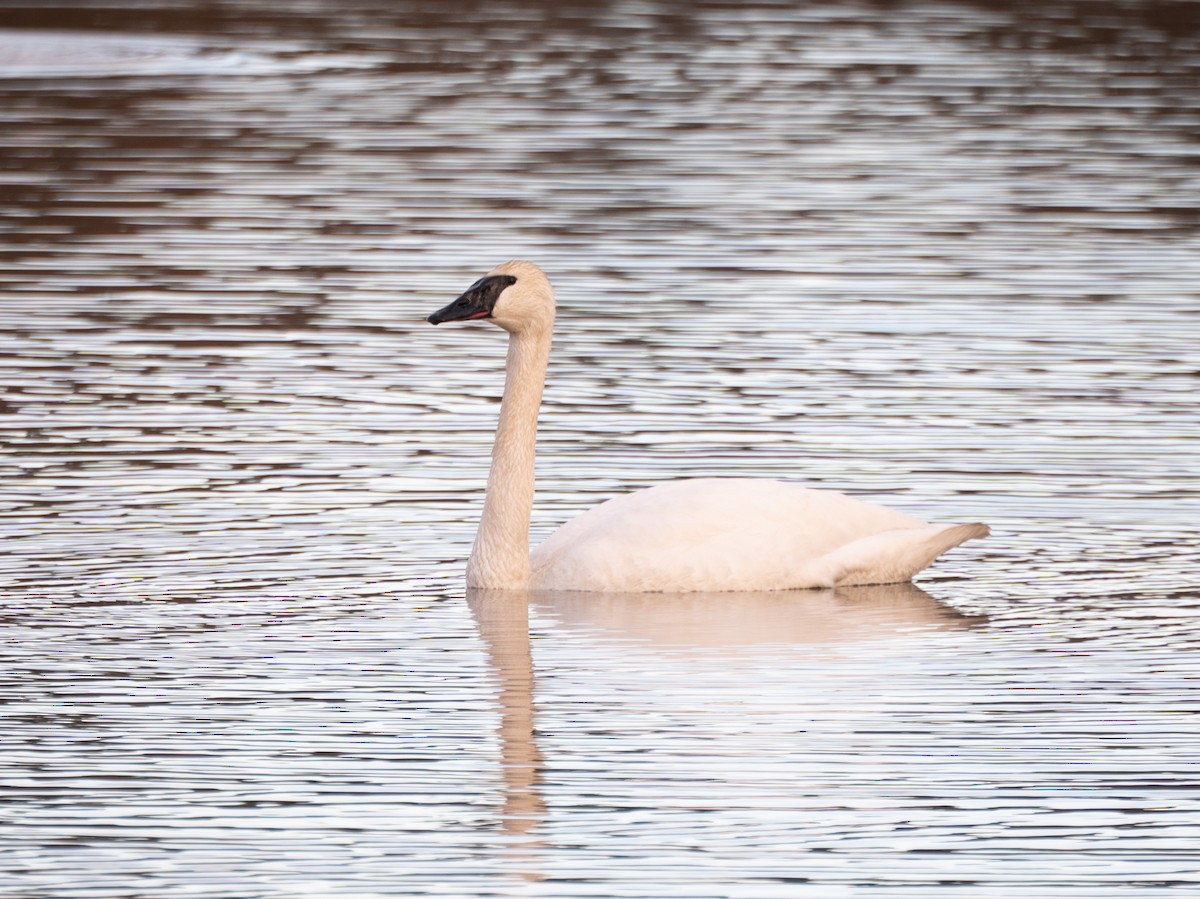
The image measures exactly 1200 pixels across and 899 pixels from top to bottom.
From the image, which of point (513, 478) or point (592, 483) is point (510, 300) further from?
point (592, 483)

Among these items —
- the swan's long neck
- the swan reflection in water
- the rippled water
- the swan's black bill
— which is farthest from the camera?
the swan's black bill

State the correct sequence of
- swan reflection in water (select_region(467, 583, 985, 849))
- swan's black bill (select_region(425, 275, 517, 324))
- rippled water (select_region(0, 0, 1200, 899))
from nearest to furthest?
rippled water (select_region(0, 0, 1200, 899))
swan reflection in water (select_region(467, 583, 985, 849))
swan's black bill (select_region(425, 275, 517, 324))

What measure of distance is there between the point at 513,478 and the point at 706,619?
47.0 inches

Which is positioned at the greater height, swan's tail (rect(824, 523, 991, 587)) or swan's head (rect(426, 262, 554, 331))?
swan's head (rect(426, 262, 554, 331))

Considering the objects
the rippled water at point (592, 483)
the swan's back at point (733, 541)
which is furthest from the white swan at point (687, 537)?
the rippled water at point (592, 483)

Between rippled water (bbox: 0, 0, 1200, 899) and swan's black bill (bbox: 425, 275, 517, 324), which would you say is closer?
rippled water (bbox: 0, 0, 1200, 899)

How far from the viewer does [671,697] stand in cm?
976

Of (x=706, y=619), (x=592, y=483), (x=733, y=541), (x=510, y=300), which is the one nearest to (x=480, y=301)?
(x=510, y=300)

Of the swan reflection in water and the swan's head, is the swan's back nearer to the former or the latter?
the swan reflection in water

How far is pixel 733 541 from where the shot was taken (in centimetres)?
1170

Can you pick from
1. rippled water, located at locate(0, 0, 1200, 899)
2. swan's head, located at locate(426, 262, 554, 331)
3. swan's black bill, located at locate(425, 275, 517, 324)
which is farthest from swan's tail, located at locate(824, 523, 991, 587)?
swan's black bill, located at locate(425, 275, 517, 324)

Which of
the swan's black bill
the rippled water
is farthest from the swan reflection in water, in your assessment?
the swan's black bill

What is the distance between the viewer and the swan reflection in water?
1062cm

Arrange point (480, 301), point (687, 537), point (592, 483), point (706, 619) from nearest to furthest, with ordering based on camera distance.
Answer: point (706, 619)
point (687, 537)
point (480, 301)
point (592, 483)
